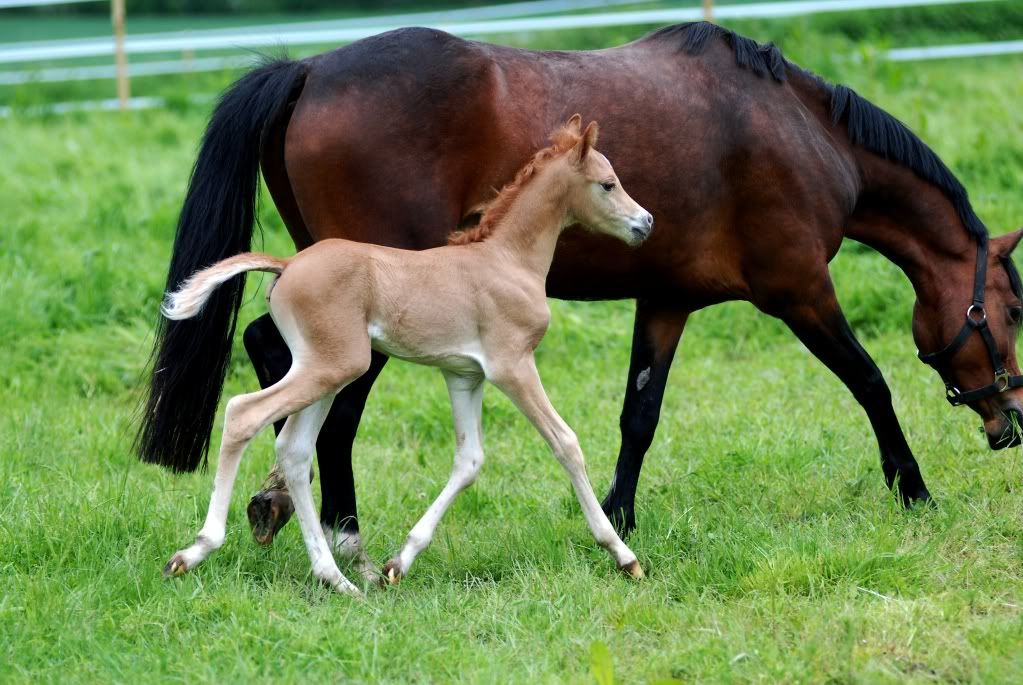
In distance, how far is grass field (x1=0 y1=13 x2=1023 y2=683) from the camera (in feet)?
12.1

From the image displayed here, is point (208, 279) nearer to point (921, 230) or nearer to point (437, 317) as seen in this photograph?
point (437, 317)

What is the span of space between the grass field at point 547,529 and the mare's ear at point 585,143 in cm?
A: 139

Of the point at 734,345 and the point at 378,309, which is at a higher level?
the point at 378,309

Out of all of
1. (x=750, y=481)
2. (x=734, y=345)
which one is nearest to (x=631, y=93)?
(x=750, y=481)

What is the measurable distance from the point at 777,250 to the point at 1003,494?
1.36m

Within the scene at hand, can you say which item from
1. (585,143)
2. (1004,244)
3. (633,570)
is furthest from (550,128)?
(1004,244)

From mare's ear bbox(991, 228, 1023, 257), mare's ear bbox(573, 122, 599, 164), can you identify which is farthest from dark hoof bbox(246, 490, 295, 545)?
mare's ear bbox(991, 228, 1023, 257)

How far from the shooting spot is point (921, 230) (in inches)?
211

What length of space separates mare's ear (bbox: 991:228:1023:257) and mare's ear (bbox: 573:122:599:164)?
208cm

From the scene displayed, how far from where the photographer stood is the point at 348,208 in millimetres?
4523

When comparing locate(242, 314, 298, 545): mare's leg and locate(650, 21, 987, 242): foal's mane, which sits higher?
locate(650, 21, 987, 242): foal's mane

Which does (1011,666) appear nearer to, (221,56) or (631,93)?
(631,93)

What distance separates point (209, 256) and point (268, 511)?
0.95 meters

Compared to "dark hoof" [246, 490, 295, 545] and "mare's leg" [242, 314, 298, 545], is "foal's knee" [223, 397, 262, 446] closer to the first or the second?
"mare's leg" [242, 314, 298, 545]
